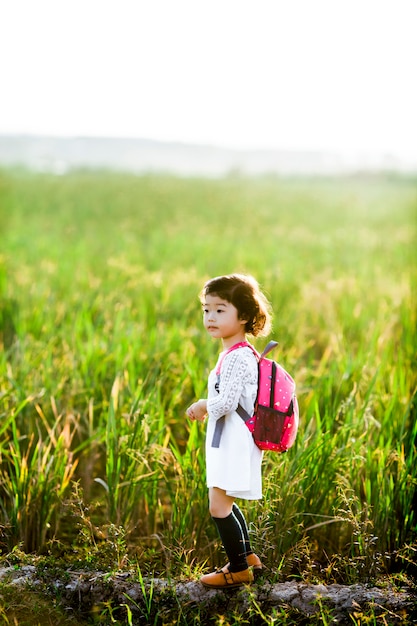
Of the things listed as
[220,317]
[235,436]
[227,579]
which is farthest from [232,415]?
[227,579]

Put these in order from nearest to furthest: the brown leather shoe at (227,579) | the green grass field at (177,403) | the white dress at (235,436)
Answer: the white dress at (235,436) < the brown leather shoe at (227,579) < the green grass field at (177,403)

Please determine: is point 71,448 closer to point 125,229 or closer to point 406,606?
point 406,606

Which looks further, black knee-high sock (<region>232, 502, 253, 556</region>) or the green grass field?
the green grass field

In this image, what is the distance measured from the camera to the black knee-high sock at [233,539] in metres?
2.48

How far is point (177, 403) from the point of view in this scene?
3.96 meters

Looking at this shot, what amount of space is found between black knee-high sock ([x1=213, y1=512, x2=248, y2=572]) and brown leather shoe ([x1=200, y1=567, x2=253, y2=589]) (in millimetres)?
15

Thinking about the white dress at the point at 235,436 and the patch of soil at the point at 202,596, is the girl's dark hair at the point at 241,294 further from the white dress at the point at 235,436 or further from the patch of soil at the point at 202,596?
the patch of soil at the point at 202,596

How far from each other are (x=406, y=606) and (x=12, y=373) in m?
2.18

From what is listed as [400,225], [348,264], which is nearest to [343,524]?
[348,264]

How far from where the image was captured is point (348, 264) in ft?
28.8

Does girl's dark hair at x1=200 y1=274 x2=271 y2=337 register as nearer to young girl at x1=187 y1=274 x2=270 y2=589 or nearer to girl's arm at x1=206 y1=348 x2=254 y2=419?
young girl at x1=187 y1=274 x2=270 y2=589

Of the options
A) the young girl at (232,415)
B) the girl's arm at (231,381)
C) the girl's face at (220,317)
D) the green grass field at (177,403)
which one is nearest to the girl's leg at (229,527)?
the young girl at (232,415)

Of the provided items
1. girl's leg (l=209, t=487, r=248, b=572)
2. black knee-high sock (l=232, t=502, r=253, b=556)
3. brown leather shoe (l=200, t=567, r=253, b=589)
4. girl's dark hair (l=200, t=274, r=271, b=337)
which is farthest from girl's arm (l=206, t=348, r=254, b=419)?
brown leather shoe (l=200, t=567, r=253, b=589)

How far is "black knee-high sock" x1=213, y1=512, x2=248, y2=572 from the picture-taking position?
8.15 feet
